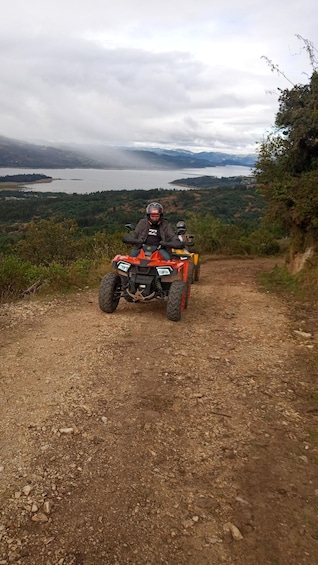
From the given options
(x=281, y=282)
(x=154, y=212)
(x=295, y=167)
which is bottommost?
(x=281, y=282)

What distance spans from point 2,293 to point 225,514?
21.6ft

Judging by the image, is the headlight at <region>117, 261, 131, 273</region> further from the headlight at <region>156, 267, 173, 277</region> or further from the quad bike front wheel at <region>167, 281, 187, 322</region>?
the quad bike front wheel at <region>167, 281, 187, 322</region>

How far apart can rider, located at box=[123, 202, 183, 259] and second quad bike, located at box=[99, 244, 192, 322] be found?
35cm

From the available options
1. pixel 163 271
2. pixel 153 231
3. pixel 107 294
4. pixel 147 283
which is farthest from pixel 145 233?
pixel 107 294

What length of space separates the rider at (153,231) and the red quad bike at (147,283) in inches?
13.6

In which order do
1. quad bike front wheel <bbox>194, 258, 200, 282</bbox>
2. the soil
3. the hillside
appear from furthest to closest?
1. the hillside
2. quad bike front wheel <bbox>194, 258, 200, 282</bbox>
3. the soil

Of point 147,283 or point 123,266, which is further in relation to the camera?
point 123,266

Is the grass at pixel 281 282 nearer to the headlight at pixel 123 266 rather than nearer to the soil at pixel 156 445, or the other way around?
the soil at pixel 156 445

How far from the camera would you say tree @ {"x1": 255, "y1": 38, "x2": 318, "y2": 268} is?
10391 mm

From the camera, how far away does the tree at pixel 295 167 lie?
1039 cm

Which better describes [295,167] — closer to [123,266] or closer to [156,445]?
[123,266]

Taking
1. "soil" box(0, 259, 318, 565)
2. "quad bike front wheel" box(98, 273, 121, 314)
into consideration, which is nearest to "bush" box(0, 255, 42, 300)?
"soil" box(0, 259, 318, 565)

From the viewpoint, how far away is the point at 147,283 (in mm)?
6789

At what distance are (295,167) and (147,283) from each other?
743 cm
